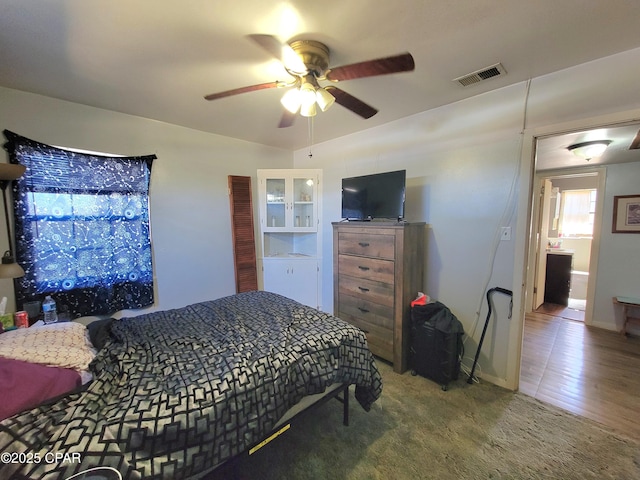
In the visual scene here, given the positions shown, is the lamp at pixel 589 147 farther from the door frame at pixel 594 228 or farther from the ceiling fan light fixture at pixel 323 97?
the ceiling fan light fixture at pixel 323 97

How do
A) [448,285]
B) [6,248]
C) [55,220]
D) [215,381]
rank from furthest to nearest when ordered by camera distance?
[448,285]
[55,220]
[6,248]
[215,381]

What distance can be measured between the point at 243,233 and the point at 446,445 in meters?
2.94

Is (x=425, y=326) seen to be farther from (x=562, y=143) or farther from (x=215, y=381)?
(x=562, y=143)

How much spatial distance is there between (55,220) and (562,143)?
4.91m

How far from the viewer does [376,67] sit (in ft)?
4.46

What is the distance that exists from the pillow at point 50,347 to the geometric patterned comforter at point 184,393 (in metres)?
0.08

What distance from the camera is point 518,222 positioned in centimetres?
213

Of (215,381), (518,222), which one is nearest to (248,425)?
(215,381)

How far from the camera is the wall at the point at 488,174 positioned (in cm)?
A: 182

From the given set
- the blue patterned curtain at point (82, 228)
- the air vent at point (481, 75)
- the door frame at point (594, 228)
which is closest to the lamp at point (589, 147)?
the door frame at point (594, 228)

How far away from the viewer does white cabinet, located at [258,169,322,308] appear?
3.56 metres

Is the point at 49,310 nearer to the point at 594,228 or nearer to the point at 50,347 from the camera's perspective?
the point at 50,347

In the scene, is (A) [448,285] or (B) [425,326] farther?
(A) [448,285]

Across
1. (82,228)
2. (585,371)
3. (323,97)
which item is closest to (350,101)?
(323,97)
